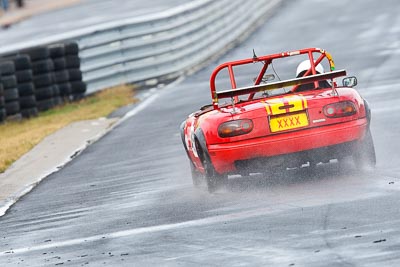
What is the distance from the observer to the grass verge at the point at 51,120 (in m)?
17.5

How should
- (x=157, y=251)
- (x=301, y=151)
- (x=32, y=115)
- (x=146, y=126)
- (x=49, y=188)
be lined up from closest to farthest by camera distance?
(x=157, y=251) < (x=301, y=151) < (x=49, y=188) < (x=146, y=126) < (x=32, y=115)

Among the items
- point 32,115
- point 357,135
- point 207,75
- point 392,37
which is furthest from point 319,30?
point 357,135

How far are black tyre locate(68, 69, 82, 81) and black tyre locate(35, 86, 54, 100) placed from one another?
2.24ft

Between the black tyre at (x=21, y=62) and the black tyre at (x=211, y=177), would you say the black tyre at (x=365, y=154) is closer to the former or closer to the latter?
the black tyre at (x=211, y=177)

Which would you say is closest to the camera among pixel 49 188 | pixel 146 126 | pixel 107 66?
pixel 49 188

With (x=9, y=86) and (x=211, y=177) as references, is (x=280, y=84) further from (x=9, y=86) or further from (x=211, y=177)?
(x=9, y=86)

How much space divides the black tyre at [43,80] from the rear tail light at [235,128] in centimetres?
1244

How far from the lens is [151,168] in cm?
1355

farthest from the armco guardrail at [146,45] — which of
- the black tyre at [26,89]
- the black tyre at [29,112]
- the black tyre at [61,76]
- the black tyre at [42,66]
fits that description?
the black tyre at [29,112]

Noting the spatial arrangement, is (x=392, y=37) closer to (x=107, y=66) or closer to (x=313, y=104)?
(x=107, y=66)

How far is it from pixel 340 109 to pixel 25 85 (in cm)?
1240

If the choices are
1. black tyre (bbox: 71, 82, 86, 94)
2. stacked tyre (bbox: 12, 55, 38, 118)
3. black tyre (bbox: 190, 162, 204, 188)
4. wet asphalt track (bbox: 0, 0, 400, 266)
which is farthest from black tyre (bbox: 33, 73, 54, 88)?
black tyre (bbox: 190, 162, 204, 188)

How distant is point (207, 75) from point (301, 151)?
1541 centimetres

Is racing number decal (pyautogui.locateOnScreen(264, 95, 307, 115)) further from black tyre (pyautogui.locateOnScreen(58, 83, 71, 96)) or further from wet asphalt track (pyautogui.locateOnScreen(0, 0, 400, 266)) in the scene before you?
black tyre (pyautogui.locateOnScreen(58, 83, 71, 96))
